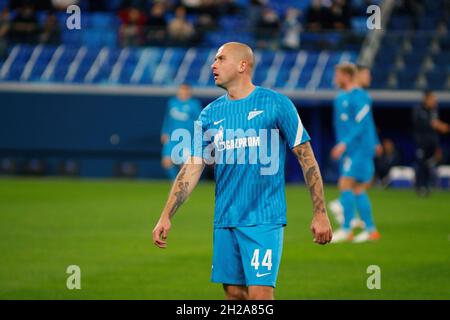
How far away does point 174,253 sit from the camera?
13930 millimetres

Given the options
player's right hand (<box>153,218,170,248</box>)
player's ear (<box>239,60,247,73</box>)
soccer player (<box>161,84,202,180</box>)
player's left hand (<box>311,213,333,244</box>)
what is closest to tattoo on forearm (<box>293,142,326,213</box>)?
player's left hand (<box>311,213,333,244</box>)

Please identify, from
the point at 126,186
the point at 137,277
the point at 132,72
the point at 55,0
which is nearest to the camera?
the point at 137,277

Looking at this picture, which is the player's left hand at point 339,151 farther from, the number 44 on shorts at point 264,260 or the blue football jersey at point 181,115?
the blue football jersey at point 181,115

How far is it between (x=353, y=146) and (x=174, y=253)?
10.7 feet

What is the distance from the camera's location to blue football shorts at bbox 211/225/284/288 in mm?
7160

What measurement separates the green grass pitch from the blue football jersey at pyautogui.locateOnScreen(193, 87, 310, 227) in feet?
10.0

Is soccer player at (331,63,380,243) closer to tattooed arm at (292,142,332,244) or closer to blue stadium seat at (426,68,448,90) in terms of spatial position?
tattooed arm at (292,142,332,244)

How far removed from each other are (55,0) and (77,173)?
A: 5.77 metres

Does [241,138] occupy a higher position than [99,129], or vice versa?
[99,129]

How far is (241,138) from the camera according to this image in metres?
7.38

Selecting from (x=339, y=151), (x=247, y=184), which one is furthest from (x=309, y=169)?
(x=339, y=151)

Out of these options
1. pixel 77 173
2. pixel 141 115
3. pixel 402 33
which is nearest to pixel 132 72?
pixel 141 115

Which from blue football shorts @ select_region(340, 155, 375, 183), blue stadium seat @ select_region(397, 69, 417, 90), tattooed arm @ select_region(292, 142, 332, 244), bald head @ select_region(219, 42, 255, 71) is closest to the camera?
tattooed arm @ select_region(292, 142, 332, 244)

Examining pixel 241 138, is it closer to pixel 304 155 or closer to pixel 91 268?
pixel 304 155
